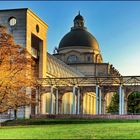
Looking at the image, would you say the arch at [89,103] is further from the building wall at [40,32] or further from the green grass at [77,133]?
the green grass at [77,133]

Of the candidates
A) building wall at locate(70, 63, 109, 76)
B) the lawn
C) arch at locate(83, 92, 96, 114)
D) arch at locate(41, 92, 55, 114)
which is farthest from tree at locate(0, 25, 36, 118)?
building wall at locate(70, 63, 109, 76)

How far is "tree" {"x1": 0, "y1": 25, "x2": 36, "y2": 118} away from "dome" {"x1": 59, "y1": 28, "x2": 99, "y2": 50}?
75.1m

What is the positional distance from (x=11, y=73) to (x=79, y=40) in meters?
79.3

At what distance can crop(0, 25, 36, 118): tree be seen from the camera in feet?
136

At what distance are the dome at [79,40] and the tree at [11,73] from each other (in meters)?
75.1

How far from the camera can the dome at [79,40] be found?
121 meters

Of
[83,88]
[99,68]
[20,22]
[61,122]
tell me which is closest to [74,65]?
[99,68]

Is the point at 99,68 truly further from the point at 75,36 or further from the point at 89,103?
the point at 89,103

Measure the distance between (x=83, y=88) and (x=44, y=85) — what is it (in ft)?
32.2

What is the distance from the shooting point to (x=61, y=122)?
47.6 m

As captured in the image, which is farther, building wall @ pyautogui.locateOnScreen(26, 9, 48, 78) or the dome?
the dome

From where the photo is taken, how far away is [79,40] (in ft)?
397

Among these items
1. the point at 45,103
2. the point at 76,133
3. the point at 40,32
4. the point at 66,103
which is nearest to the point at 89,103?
the point at 66,103

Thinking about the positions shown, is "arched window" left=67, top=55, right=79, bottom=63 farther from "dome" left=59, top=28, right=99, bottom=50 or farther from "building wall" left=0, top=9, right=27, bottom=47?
"building wall" left=0, top=9, right=27, bottom=47
